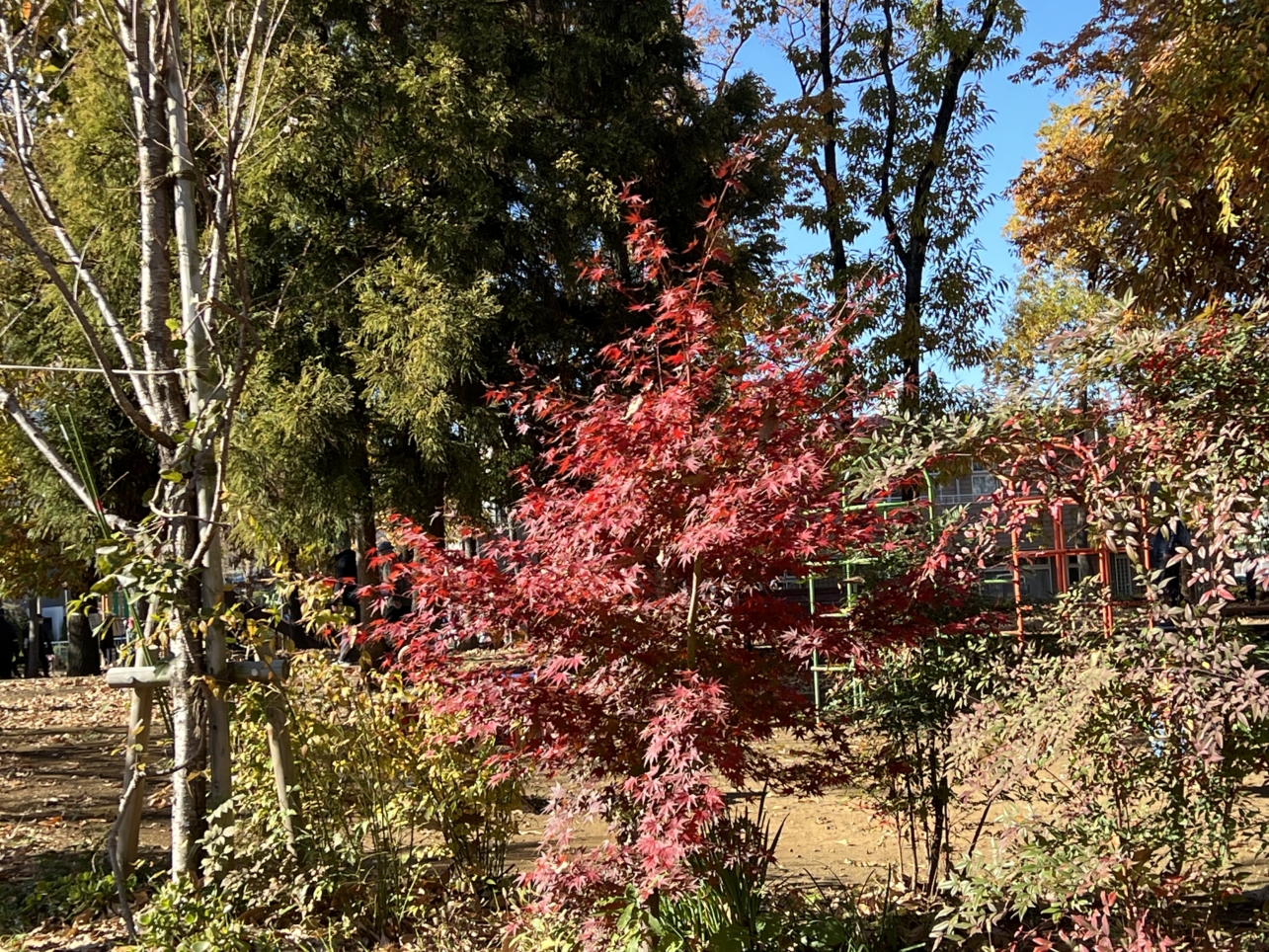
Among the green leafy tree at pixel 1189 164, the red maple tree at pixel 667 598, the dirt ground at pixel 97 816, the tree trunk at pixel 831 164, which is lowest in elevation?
the dirt ground at pixel 97 816

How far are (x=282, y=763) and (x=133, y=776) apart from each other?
0.59 m

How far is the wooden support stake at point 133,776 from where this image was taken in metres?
4.30

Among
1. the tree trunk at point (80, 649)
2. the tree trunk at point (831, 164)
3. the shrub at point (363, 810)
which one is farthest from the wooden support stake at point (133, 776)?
the tree trunk at point (80, 649)

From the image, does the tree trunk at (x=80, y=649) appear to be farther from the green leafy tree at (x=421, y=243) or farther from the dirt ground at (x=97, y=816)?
the green leafy tree at (x=421, y=243)

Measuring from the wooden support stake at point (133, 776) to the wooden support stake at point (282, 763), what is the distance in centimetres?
52

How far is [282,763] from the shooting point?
451 centimetres

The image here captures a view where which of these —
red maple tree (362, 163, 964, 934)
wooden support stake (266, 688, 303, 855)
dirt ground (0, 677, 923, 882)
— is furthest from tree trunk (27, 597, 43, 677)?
red maple tree (362, 163, 964, 934)

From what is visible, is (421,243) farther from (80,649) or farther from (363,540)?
(80,649)

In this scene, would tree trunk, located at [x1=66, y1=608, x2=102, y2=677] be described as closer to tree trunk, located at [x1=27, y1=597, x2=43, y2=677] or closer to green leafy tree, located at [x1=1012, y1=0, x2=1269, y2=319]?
tree trunk, located at [x1=27, y1=597, x2=43, y2=677]

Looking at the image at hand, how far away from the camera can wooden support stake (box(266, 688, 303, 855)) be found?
438cm

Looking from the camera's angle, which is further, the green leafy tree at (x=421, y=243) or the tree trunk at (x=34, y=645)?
the tree trunk at (x=34, y=645)

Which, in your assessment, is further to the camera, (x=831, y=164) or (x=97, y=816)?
(x=831, y=164)

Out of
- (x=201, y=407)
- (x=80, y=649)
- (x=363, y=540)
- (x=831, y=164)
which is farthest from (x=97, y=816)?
(x=80, y=649)

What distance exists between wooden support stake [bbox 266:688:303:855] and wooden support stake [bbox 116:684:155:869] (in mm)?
516
